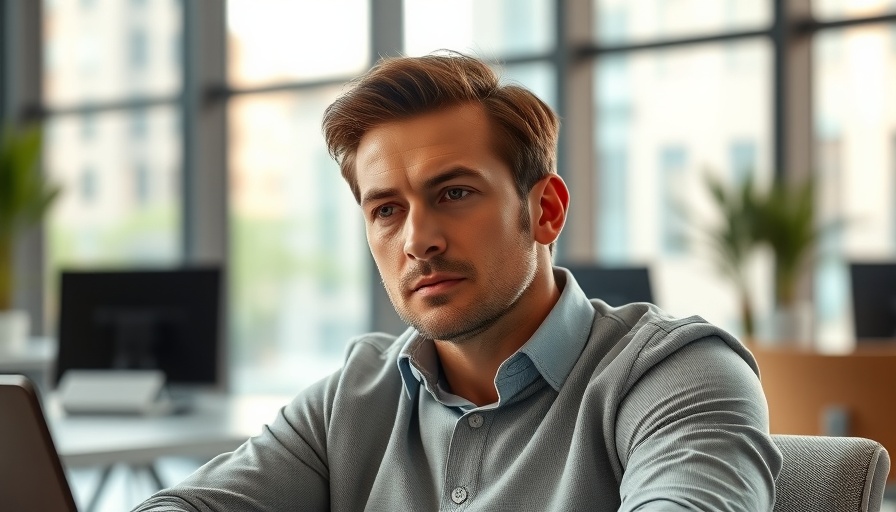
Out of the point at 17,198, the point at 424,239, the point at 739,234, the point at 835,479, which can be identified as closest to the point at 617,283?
the point at 739,234

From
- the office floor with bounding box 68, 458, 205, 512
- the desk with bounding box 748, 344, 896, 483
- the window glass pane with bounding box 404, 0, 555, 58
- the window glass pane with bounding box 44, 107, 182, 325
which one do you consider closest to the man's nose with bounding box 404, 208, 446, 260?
the desk with bounding box 748, 344, 896, 483

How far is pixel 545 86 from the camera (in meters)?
5.45

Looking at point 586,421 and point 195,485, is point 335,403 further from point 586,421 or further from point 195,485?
point 586,421

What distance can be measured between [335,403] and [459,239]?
364mm

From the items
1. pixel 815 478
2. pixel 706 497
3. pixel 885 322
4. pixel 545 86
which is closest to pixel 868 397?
pixel 885 322

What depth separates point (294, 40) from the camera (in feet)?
20.1

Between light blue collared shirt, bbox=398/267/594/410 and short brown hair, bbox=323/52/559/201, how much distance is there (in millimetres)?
196

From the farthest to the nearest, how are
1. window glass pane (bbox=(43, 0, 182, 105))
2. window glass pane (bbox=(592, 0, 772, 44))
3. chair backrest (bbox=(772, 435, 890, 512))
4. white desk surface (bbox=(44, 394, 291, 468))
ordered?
window glass pane (bbox=(43, 0, 182, 105)) < window glass pane (bbox=(592, 0, 772, 44)) < white desk surface (bbox=(44, 394, 291, 468)) < chair backrest (bbox=(772, 435, 890, 512))

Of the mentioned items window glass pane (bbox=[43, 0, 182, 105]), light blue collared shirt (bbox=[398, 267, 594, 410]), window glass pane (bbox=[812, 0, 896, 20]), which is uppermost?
window glass pane (bbox=[43, 0, 182, 105])

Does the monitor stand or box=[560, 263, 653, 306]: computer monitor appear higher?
box=[560, 263, 653, 306]: computer monitor

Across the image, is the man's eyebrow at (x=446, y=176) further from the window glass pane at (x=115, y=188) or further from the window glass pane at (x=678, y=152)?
the window glass pane at (x=115, y=188)

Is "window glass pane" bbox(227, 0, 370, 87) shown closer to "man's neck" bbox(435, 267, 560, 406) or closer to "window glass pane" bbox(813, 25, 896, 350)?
"window glass pane" bbox(813, 25, 896, 350)

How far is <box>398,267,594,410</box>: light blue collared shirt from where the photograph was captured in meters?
1.56

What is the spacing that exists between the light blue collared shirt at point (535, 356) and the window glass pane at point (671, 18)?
143 inches
